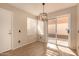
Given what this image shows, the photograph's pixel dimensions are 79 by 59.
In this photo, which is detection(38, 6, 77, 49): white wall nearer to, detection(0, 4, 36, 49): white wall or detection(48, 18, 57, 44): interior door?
detection(48, 18, 57, 44): interior door

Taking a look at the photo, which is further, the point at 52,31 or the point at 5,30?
the point at 52,31

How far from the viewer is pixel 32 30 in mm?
3590

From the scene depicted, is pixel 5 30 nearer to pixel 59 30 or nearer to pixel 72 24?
pixel 59 30

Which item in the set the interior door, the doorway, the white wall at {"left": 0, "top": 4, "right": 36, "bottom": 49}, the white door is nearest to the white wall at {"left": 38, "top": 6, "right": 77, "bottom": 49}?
the doorway

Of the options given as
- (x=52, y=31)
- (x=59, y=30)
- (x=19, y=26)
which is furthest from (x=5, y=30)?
(x=59, y=30)

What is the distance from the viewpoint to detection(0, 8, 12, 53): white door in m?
2.92

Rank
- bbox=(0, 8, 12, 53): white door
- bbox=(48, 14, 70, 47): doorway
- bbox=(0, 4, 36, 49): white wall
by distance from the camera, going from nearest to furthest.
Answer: bbox=(0, 8, 12, 53): white door, bbox=(48, 14, 70, 47): doorway, bbox=(0, 4, 36, 49): white wall

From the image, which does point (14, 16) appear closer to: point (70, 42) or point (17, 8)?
point (17, 8)

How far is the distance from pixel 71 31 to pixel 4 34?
8.17 ft

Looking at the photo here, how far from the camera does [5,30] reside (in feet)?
9.98

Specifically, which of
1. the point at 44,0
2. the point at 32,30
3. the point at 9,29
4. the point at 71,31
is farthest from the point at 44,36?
the point at 44,0

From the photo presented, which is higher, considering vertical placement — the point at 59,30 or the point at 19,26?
the point at 19,26

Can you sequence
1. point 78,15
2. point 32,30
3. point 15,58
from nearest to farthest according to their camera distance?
1. point 15,58
2. point 78,15
3. point 32,30

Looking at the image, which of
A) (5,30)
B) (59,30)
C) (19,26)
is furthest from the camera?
(19,26)
